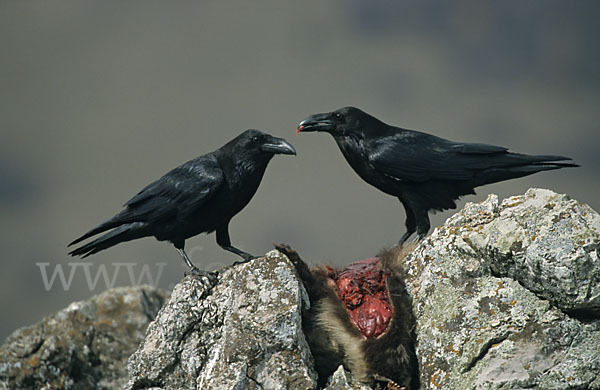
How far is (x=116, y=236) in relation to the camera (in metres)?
7.93

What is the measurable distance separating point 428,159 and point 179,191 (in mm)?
3073

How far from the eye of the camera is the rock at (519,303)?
5.23 m

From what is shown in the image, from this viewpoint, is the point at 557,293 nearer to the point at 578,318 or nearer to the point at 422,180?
the point at 578,318

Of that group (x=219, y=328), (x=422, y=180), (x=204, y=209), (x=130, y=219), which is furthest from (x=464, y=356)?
(x=130, y=219)

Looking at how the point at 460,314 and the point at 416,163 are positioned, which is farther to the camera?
the point at 416,163

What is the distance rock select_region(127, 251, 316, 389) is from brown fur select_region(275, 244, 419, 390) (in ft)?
0.66

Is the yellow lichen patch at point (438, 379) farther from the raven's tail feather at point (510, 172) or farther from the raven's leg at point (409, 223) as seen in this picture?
the raven's tail feather at point (510, 172)

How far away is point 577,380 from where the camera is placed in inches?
205

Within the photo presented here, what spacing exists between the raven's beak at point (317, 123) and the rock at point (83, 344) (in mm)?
5313

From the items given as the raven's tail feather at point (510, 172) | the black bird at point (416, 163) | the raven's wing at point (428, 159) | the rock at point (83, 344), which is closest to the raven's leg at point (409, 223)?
the black bird at point (416, 163)

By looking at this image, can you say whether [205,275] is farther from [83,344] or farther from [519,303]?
[83,344]

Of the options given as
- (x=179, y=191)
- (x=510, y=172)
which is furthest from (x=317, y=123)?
(x=510, y=172)

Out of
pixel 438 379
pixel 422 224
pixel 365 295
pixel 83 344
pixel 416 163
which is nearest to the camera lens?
pixel 438 379

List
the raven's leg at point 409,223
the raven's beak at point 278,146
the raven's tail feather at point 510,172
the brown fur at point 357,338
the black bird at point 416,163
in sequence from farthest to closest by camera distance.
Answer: the raven's leg at point 409,223, the black bird at point 416,163, the raven's tail feather at point 510,172, the raven's beak at point 278,146, the brown fur at point 357,338
